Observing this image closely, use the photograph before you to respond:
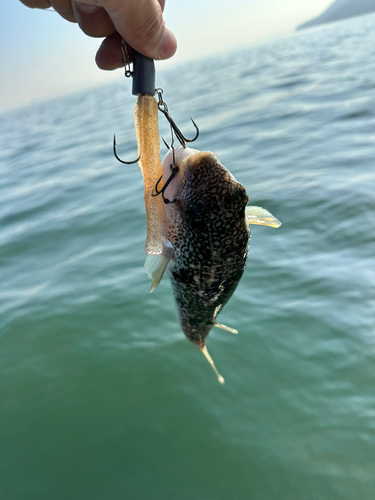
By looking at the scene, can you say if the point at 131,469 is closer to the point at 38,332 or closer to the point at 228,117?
the point at 38,332

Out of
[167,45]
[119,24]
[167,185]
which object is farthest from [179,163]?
[119,24]

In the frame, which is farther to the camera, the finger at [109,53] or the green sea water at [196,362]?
the green sea water at [196,362]

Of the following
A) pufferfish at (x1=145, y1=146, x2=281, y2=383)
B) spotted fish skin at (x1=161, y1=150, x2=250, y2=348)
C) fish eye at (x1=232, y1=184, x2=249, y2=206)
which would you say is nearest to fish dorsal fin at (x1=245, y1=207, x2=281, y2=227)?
pufferfish at (x1=145, y1=146, x2=281, y2=383)

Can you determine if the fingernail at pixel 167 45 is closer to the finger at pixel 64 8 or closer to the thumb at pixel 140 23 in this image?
the thumb at pixel 140 23

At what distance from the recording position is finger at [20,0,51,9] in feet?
7.23

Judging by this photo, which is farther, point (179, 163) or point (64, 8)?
point (64, 8)

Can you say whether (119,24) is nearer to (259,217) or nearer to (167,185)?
(167,185)

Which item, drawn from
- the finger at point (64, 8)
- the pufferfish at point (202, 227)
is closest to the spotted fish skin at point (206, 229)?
the pufferfish at point (202, 227)

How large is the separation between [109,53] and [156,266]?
3.92ft

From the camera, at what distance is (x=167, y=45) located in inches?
80.6

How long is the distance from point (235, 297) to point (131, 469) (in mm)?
2254

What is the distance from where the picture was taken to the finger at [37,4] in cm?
220

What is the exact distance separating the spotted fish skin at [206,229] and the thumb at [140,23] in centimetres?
54

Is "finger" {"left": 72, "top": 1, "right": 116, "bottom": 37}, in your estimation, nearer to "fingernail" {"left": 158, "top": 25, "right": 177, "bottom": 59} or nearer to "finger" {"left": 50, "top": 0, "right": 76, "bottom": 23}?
"finger" {"left": 50, "top": 0, "right": 76, "bottom": 23}
